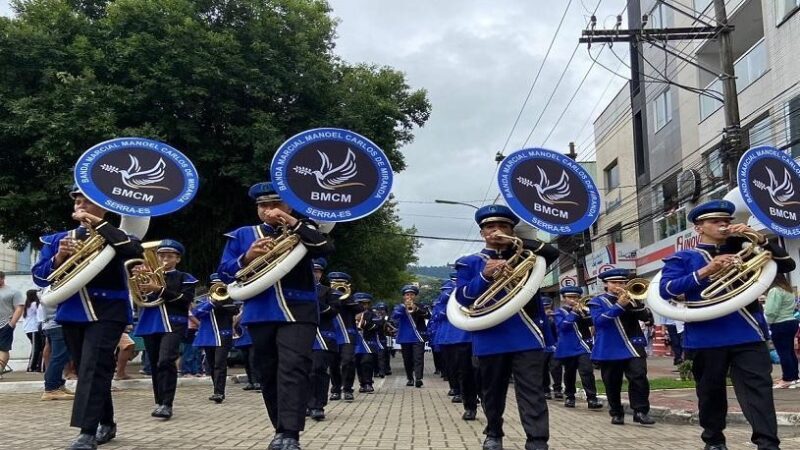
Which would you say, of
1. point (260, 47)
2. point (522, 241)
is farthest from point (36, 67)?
point (522, 241)

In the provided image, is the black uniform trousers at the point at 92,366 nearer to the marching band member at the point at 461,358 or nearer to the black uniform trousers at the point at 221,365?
the marching band member at the point at 461,358

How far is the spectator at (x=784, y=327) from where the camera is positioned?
1147 cm

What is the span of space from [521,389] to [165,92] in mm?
13898

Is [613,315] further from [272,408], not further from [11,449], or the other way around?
[11,449]

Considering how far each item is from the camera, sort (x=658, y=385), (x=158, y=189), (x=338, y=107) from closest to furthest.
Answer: (x=158, y=189) → (x=658, y=385) → (x=338, y=107)

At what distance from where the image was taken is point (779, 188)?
7.05m

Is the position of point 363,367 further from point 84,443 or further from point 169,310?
point 84,443

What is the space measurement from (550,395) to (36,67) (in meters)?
12.8

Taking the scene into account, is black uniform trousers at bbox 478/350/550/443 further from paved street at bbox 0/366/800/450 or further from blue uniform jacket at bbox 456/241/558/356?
paved street at bbox 0/366/800/450

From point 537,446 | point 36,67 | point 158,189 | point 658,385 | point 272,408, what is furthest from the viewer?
point 36,67

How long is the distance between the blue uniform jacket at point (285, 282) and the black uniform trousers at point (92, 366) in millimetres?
1022

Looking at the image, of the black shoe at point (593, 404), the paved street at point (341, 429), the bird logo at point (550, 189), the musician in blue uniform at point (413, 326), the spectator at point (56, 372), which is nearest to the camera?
the paved street at point (341, 429)

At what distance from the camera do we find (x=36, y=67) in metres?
17.4

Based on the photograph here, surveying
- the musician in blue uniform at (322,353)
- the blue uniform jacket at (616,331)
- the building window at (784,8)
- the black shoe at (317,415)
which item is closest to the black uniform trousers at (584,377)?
the blue uniform jacket at (616,331)
